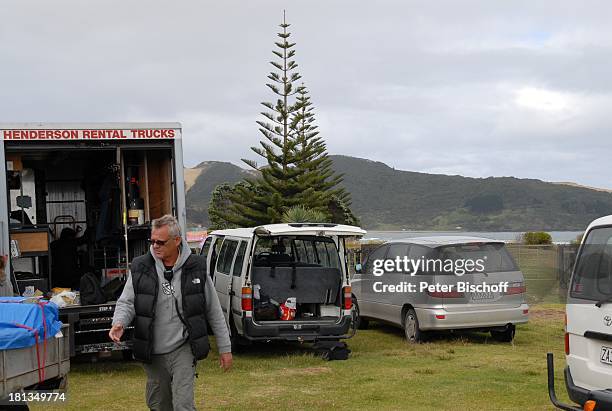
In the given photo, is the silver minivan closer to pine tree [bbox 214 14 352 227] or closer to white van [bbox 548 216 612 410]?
white van [bbox 548 216 612 410]

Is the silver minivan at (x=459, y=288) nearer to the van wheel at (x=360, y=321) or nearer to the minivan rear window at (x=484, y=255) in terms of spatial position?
the minivan rear window at (x=484, y=255)

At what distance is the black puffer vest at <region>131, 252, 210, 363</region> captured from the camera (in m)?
5.81

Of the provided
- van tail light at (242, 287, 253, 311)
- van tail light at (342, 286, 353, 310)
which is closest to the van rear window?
van tail light at (342, 286, 353, 310)

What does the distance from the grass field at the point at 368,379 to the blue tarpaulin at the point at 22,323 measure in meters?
2.51

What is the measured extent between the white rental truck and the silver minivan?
3.81 m

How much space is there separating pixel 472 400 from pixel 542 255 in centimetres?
1690

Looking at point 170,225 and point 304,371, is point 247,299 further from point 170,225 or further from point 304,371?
point 170,225

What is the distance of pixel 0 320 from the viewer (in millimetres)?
5566

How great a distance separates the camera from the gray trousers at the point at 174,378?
5.86m

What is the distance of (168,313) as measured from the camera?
588cm

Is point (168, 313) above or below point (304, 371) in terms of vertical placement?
above

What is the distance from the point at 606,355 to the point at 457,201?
5755 inches

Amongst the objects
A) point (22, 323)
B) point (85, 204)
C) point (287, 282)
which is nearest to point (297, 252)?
point (287, 282)

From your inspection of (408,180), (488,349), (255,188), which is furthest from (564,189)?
(488,349)
